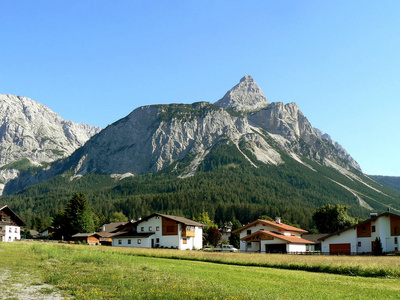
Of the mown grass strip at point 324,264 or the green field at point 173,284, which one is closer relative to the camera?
the green field at point 173,284

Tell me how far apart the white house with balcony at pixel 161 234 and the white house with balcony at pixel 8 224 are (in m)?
25.5

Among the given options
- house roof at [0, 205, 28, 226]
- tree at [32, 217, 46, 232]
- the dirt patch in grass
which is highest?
house roof at [0, 205, 28, 226]

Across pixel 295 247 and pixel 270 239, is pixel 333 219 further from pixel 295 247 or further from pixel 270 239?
pixel 270 239

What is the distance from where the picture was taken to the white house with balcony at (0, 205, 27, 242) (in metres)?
92.2

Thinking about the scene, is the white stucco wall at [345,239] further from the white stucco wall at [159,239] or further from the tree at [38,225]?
the tree at [38,225]

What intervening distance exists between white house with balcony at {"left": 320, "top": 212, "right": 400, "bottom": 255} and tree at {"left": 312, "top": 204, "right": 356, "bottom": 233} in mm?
39022

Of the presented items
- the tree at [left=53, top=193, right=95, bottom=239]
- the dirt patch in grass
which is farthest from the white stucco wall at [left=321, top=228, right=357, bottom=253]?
the tree at [left=53, top=193, right=95, bottom=239]

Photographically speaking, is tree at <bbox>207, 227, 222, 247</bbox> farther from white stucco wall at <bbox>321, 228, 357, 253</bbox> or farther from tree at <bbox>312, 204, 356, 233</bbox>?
white stucco wall at <bbox>321, 228, 357, 253</bbox>

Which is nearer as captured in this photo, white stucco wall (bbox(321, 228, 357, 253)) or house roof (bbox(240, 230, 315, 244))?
white stucco wall (bbox(321, 228, 357, 253))

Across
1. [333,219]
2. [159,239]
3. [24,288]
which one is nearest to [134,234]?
[159,239]

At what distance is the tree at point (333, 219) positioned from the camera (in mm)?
107688

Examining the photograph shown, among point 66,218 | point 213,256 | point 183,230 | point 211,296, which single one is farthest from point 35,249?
point 66,218

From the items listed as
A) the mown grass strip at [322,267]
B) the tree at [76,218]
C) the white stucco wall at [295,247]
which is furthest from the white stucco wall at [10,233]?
the white stucco wall at [295,247]

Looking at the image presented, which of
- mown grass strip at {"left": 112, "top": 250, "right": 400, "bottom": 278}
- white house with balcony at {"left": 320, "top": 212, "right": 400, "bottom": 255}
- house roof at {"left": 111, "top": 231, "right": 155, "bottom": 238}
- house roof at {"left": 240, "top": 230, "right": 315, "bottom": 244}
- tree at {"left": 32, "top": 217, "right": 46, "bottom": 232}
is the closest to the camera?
mown grass strip at {"left": 112, "top": 250, "right": 400, "bottom": 278}
